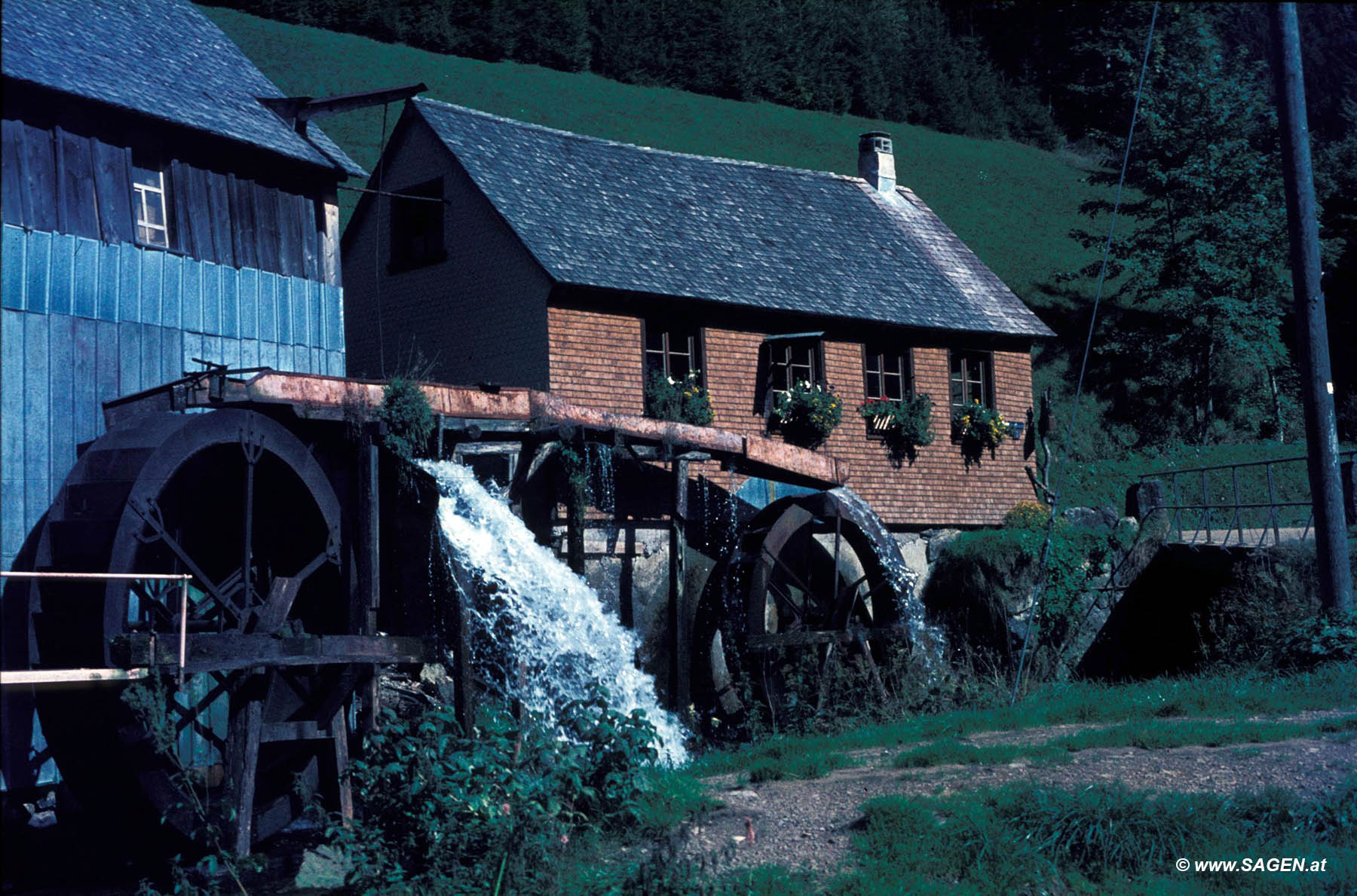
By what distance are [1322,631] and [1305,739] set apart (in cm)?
335

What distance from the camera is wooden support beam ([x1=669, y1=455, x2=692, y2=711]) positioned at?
1566cm

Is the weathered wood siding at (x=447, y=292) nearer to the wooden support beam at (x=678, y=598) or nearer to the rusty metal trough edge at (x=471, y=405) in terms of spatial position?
the wooden support beam at (x=678, y=598)

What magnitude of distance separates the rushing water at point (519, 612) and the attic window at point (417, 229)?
7283mm

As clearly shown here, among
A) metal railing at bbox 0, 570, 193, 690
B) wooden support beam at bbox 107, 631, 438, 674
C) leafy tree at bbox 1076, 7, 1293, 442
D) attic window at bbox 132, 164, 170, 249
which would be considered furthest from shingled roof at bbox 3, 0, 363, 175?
leafy tree at bbox 1076, 7, 1293, 442

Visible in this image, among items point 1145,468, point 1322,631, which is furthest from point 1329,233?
point 1322,631

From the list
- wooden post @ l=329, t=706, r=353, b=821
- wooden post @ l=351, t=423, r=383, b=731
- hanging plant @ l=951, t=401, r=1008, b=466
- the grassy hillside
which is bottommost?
wooden post @ l=329, t=706, r=353, b=821

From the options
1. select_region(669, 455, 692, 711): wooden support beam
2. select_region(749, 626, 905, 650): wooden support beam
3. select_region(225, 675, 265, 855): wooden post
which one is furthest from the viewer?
select_region(749, 626, 905, 650): wooden support beam

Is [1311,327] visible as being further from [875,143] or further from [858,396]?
[875,143]

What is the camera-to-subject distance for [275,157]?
1424 cm

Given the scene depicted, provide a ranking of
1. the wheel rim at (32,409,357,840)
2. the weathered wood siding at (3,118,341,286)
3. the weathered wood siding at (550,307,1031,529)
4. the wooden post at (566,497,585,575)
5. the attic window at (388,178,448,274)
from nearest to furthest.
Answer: the wheel rim at (32,409,357,840) → the weathered wood siding at (3,118,341,286) → the wooden post at (566,497,585,575) → the weathered wood siding at (550,307,1031,529) → the attic window at (388,178,448,274)

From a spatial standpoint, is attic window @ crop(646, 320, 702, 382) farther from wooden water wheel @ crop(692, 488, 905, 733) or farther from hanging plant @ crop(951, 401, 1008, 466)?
hanging plant @ crop(951, 401, 1008, 466)

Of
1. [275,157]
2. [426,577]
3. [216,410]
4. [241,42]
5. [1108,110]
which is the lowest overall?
[426,577]

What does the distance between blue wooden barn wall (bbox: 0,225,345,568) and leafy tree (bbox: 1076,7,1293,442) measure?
965 inches

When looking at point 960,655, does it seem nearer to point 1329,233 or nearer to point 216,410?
point 216,410
